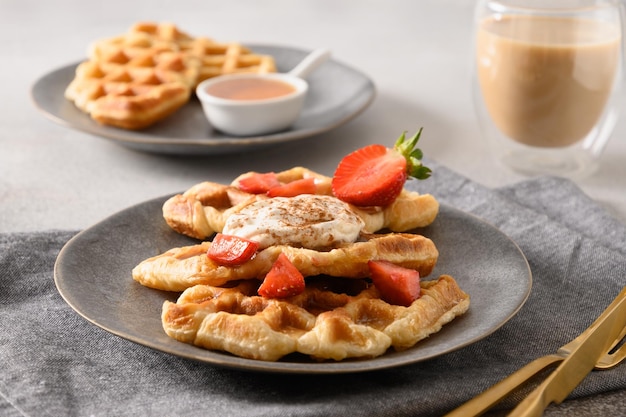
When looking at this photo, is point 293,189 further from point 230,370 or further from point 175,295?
point 230,370

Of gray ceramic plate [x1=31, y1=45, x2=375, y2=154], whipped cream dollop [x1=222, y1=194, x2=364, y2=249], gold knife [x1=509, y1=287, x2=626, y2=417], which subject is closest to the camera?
gold knife [x1=509, y1=287, x2=626, y2=417]

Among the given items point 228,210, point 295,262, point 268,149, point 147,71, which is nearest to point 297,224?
point 295,262

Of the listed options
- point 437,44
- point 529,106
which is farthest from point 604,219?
point 437,44

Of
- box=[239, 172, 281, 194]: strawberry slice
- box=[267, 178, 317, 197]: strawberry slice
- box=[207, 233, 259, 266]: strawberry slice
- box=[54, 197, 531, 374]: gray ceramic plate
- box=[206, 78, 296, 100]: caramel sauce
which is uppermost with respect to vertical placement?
box=[207, 233, 259, 266]: strawberry slice

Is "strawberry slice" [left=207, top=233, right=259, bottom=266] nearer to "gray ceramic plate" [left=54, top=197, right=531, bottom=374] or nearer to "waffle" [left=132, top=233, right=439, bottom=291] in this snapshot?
"waffle" [left=132, top=233, right=439, bottom=291]

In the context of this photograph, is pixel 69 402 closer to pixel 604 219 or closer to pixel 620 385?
pixel 620 385

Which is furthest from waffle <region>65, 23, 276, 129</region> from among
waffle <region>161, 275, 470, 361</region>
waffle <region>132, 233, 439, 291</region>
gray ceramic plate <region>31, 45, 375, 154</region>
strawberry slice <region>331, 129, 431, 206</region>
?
waffle <region>161, 275, 470, 361</region>
